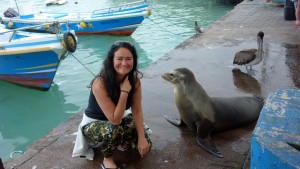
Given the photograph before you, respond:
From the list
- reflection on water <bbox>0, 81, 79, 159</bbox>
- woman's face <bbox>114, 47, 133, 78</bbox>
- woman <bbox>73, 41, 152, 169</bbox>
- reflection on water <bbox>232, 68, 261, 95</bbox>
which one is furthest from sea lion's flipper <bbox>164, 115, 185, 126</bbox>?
reflection on water <bbox>0, 81, 79, 159</bbox>

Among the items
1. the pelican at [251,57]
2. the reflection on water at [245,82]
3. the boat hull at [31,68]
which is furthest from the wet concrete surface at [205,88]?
the boat hull at [31,68]

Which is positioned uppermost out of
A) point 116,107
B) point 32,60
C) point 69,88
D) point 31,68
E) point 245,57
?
point 116,107

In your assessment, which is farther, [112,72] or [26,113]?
[26,113]

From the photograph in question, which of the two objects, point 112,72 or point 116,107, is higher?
point 112,72

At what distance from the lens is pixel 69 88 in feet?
31.5

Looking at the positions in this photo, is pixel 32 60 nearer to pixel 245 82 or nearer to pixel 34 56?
pixel 34 56


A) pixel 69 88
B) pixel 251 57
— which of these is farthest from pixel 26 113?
pixel 251 57

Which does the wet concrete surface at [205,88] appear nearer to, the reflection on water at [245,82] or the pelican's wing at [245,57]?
the reflection on water at [245,82]

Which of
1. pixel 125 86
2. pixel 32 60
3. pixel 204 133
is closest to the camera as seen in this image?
pixel 125 86

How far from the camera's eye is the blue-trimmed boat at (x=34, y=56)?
330 inches

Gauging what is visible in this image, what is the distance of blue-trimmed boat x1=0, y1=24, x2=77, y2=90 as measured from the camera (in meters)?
8.38

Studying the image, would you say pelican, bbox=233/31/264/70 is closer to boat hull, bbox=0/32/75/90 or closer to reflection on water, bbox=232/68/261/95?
reflection on water, bbox=232/68/261/95

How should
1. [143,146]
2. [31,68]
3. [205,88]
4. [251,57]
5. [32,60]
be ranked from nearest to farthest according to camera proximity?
1. [143,146]
2. [205,88]
3. [251,57]
4. [32,60]
5. [31,68]

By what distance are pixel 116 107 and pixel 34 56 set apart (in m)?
6.95
